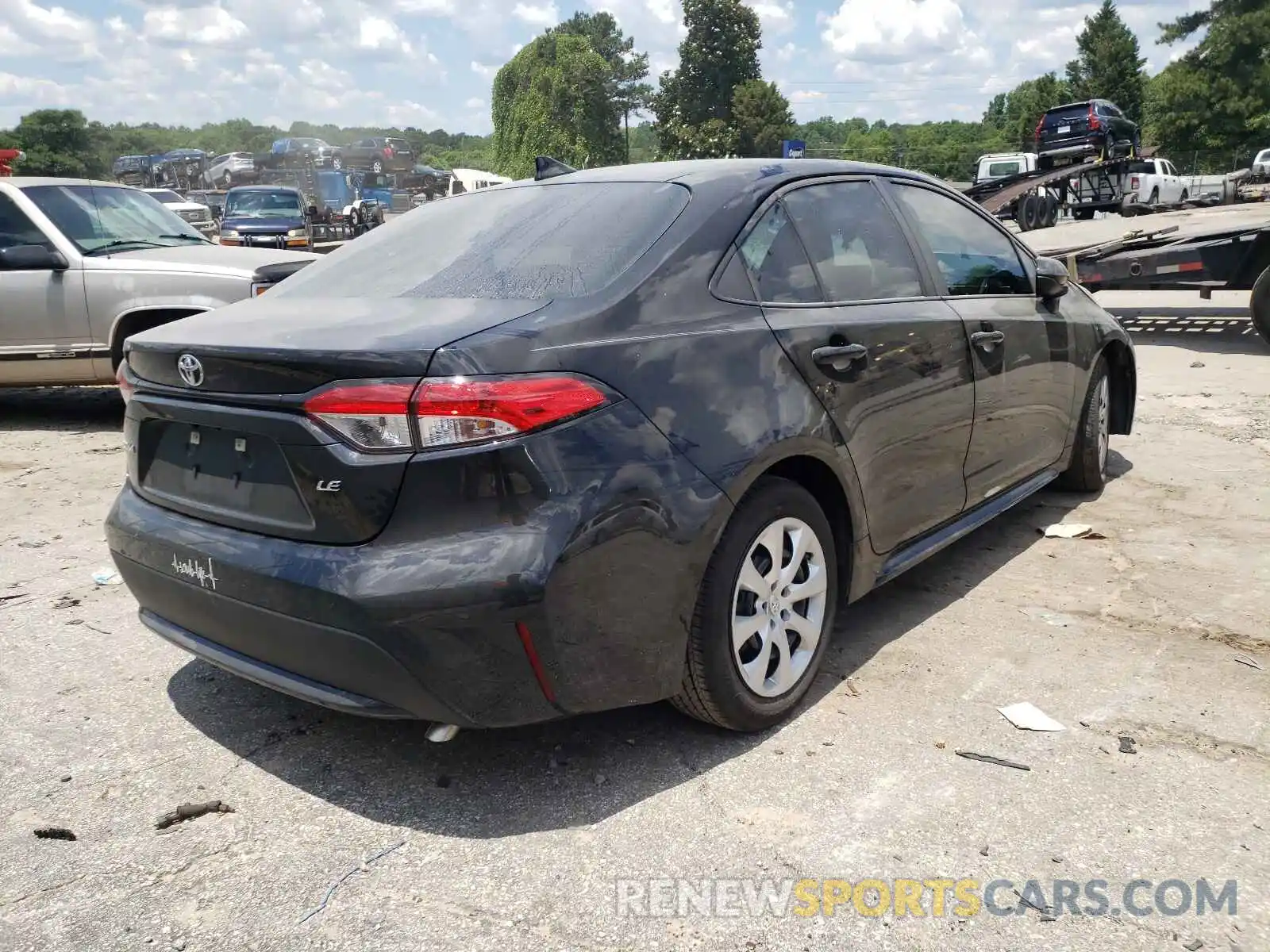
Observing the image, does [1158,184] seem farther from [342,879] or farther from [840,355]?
[342,879]

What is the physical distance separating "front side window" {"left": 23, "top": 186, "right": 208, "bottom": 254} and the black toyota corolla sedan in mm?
5149

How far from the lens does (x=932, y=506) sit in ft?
12.7

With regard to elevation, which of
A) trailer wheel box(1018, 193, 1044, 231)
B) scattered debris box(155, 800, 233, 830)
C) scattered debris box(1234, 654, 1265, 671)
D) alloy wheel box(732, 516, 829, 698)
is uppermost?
trailer wheel box(1018, 193, 1044, 231)

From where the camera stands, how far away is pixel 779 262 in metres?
3.28

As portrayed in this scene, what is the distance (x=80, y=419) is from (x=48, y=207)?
1.67m

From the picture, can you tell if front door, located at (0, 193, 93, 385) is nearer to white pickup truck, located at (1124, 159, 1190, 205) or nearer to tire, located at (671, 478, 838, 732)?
tire, located at (671, 478, 838, 732)

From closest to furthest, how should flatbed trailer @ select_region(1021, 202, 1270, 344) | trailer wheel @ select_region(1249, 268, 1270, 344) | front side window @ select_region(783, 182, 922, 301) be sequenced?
front side window @ select_region(783, 182, 922, 301) < trailer wheel @ select_region(1249, 268, 1270, 344) < flatbed trailer @ select_region(1021, 202, 1270, 344)

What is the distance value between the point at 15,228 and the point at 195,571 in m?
6.45

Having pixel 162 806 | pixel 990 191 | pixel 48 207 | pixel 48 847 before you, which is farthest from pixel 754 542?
pixel 990 191

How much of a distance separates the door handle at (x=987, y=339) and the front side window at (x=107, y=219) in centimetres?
641

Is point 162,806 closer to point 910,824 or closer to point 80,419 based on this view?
point 910,824

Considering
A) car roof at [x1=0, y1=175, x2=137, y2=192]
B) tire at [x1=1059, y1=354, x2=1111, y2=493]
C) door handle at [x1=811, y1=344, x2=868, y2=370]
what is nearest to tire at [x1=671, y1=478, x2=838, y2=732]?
door handle at [x1=811, y1=344, x2=868, y2=370]

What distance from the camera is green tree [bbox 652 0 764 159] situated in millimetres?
69938

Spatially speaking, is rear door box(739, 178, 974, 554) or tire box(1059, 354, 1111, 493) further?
tire box(1059, 354, 1111, 493)
